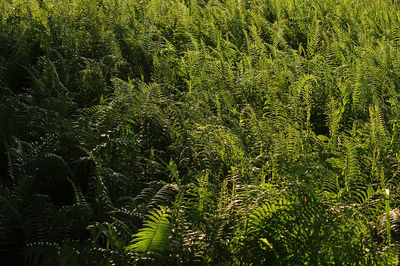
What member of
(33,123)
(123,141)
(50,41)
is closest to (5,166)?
(33,123)

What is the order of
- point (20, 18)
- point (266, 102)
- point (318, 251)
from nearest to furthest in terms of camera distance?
point (318, 251), point (266, 102), point (20, 18)

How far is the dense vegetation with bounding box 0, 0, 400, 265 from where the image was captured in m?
2.13

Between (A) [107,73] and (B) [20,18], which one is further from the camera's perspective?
(B) [20,18]

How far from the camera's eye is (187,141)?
9.73 ft

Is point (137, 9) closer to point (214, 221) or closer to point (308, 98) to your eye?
point (308, 98)

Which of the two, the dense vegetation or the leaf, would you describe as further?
the dense vegetation

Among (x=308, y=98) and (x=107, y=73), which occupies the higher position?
(x=107, y=73)

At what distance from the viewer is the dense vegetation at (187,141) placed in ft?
7.00

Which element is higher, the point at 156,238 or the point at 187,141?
the point at 187,141

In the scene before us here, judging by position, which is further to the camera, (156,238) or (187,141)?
(187,141)

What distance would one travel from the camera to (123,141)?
2.64 meters

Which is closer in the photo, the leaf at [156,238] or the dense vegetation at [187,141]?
the leaf at [156,238]

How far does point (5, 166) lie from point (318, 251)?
184cm

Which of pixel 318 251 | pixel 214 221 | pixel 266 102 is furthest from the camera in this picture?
pixel 266 102
